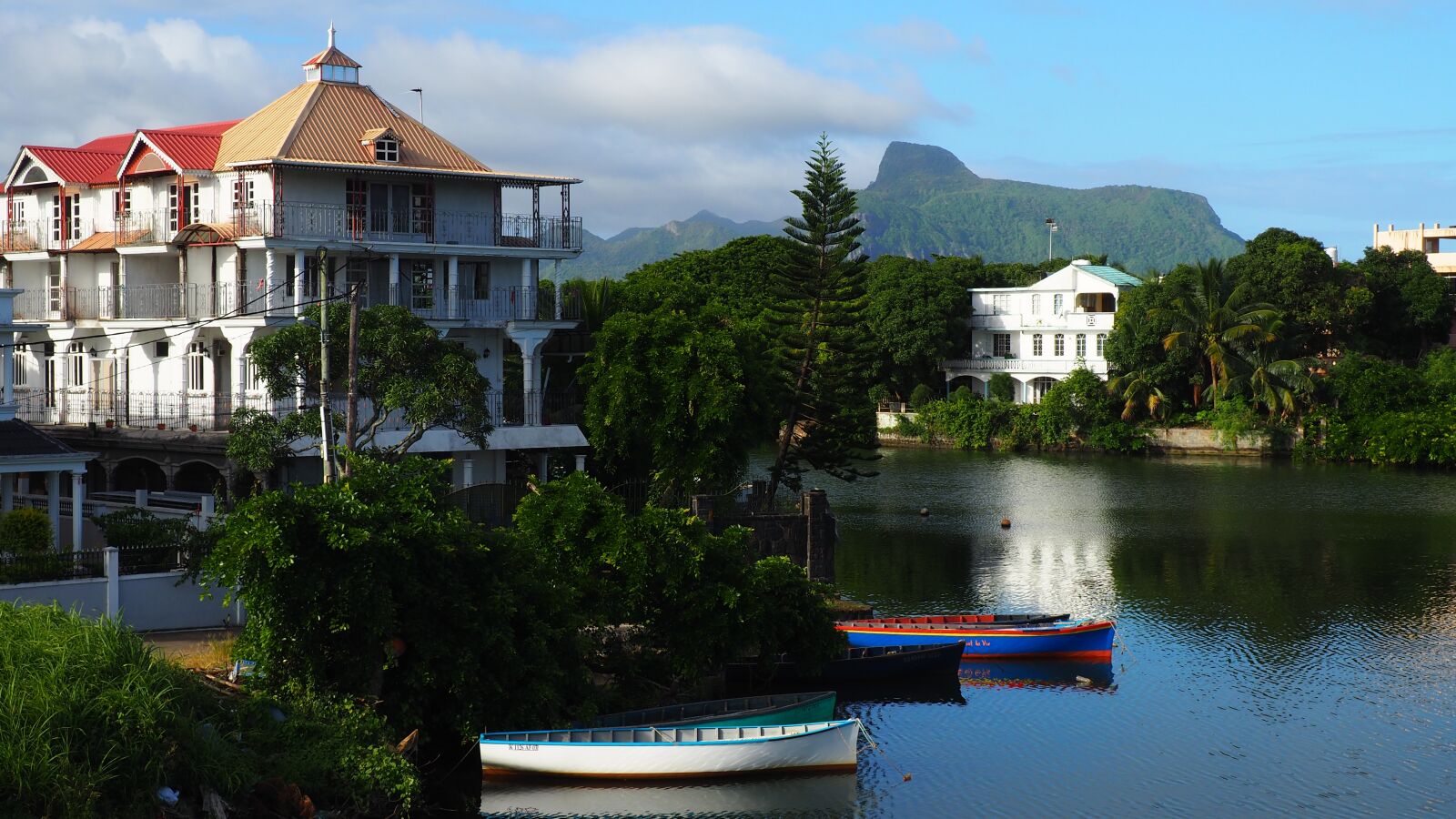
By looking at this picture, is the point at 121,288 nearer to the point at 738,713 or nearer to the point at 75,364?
the point at 75,364

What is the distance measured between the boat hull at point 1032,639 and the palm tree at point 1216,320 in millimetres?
39938

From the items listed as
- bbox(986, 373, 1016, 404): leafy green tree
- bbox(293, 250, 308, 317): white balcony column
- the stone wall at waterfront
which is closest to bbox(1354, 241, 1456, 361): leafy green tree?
bbox(986, 373, 1016, 404): leafy green tree

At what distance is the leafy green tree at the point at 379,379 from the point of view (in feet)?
89.8

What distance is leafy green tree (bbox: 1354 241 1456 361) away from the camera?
71812mm

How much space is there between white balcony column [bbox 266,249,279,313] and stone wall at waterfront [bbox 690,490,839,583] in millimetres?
10571

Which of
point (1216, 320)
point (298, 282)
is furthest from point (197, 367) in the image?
point (1216, 320)

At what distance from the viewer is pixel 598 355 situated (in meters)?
35.6

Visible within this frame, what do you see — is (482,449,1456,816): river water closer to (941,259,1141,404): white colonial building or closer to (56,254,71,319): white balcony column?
→ (56,254,71,319): white balcony column

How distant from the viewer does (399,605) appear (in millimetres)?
19641

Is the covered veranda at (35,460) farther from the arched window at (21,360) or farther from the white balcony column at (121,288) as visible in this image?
the arched window at (21,360)

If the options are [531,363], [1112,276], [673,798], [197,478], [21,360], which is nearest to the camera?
[673,798]

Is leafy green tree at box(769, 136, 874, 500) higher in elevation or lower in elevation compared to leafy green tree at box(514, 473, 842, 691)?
higher

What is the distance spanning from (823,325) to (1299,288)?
35.3 meters

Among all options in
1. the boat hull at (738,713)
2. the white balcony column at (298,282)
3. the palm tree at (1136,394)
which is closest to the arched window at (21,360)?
the white balcony column at (298,282)
